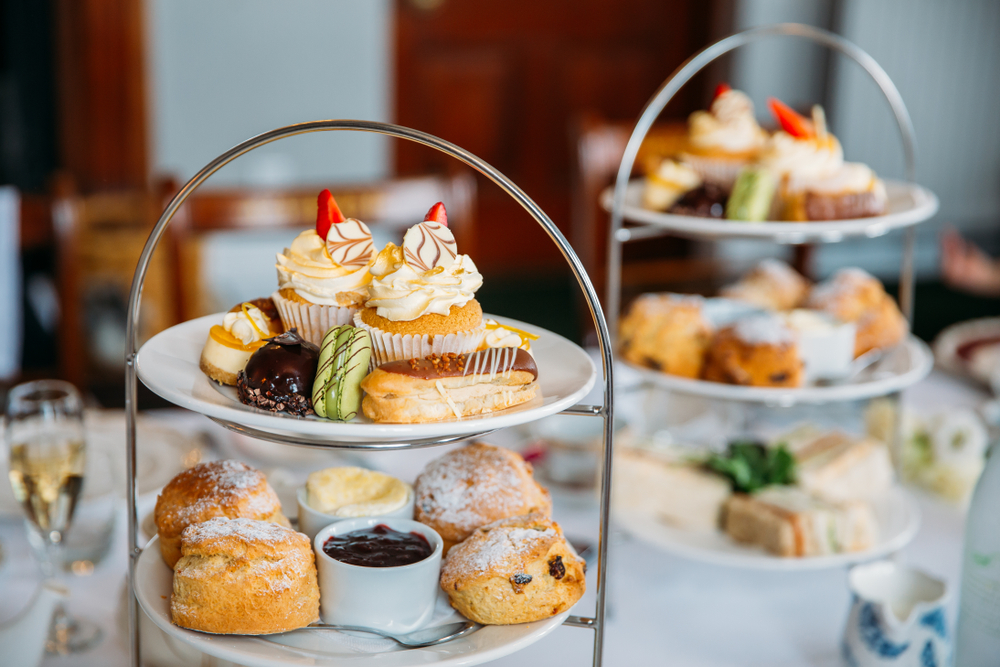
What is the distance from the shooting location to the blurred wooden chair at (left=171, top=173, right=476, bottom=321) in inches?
72.4

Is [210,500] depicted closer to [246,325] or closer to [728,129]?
[246,325]

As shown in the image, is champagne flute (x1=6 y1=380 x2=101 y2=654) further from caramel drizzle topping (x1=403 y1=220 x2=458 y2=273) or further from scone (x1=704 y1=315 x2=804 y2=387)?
scone (x1=704 y1=315 x2=804 y2=387)

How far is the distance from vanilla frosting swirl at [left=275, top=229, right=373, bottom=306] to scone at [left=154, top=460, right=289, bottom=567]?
0.57ft

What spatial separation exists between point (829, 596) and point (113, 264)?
1547 millimetres

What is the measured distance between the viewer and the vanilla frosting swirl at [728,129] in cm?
138

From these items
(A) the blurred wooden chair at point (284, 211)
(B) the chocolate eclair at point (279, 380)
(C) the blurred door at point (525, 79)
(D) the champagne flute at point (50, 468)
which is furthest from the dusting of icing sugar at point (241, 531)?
(C) the blurred door at point (525, 79)

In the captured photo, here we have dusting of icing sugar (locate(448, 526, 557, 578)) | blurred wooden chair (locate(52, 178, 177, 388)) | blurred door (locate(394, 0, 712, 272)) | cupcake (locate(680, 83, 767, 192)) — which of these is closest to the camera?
dusting of icing sugar (locate(448, 526, 557, 578))

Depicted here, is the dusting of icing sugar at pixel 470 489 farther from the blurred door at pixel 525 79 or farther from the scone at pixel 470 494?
the blurred door at pixel 525 79

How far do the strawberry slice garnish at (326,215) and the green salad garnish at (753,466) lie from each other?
26.8 inches

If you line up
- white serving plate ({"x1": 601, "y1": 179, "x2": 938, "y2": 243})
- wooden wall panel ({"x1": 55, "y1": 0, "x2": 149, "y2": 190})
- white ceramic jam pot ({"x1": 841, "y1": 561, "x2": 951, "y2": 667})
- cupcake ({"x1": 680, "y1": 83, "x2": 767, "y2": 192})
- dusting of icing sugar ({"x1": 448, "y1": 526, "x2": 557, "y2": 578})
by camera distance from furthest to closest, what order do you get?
wooden wall panel ({"x1": 55, "y1": 0, "x2": 149, "y2": 190}) < cupcake ({"x1": 680, "y1": 83, "x2": 767, "y2": 192}) < white serving plate ({"x1": 601, "y1": 179, "x2": 938, "y2": 243}) < white ceramic jam pot ({"x1": 841, "y1": 561, "x2": 951, "y2": 667}) < dusting of icing sugar ({"x1": 448, "y1": 526, "x2": 557, "y2": 578})

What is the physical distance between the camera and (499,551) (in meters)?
0.75

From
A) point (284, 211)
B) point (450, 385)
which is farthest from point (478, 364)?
point (284, 211)

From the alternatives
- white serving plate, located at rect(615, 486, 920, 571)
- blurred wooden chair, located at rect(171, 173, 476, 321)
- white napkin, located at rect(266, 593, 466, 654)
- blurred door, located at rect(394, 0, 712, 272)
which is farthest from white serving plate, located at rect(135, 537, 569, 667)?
blurred door, located at rect(394, 0, 712, 272)

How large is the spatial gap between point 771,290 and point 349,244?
91 cm
